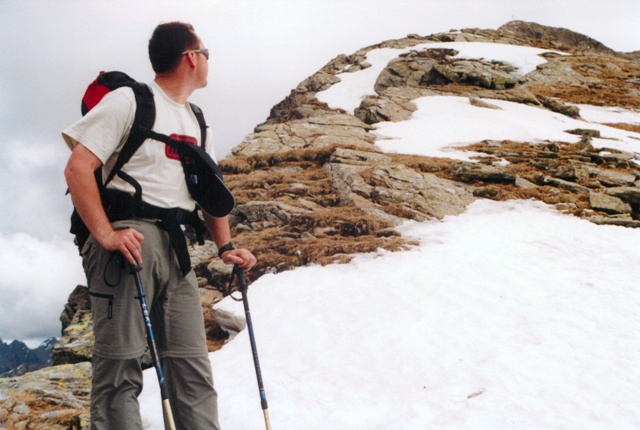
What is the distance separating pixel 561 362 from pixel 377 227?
5.49 metres

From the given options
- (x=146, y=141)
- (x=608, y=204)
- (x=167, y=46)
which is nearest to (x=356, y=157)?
(x=608, y=204)

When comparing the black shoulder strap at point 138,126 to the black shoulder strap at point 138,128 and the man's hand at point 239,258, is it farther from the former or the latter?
the man's hand at point 239,258

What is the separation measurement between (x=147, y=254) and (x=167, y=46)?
4.90ft

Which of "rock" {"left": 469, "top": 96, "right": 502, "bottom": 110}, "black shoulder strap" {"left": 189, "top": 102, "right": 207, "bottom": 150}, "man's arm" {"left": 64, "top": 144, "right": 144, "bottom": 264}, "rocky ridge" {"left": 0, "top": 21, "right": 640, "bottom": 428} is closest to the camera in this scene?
"man's arm" {"left": 64, "top": 144, "right": 144, "bottom": 264}

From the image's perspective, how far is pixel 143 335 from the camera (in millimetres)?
2938

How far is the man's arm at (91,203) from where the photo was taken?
107 inches

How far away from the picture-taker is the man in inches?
108

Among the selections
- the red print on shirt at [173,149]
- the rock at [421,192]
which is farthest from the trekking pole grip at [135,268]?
the rock at [421,192]

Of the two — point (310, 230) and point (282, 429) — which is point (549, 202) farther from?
point (282, 429)

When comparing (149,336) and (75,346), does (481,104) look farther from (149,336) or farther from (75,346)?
(149,336)

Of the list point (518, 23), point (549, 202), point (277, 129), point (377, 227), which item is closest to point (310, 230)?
point (377, 227)

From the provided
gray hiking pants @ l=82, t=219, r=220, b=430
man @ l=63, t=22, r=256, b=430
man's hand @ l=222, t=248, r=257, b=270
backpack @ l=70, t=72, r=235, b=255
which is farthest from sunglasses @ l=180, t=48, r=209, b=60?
man's hand @ l=222, t=248, r=257, b=270

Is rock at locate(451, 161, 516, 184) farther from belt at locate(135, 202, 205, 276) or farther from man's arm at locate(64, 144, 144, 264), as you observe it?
man's arm at locate(64, 144, 144, 264)

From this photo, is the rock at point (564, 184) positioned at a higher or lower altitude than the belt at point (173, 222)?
lower
